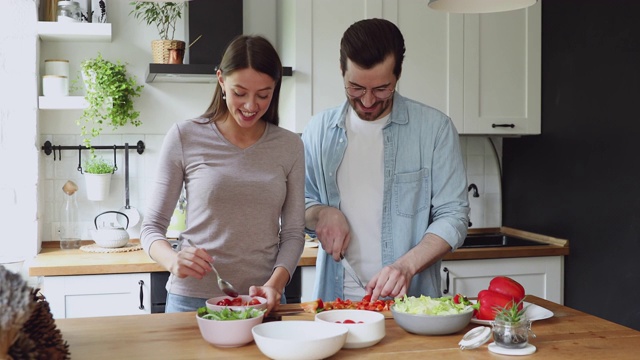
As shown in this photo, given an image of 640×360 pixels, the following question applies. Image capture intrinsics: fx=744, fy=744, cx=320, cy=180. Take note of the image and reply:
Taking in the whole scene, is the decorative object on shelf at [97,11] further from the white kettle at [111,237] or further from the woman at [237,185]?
the woman at [237,185]

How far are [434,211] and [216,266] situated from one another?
0.70 m

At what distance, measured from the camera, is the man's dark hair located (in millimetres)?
2158

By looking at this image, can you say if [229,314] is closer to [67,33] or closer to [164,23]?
[67,33]

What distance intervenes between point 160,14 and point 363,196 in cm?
186

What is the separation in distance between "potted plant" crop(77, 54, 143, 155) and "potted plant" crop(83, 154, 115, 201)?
0.29ft

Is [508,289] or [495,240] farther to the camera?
[495,240]

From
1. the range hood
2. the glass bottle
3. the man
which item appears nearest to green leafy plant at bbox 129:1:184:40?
the range hood

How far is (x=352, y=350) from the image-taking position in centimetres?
168

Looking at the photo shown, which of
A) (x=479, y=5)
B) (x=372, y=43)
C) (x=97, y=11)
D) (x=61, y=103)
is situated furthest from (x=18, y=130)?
(x=479, y=5)

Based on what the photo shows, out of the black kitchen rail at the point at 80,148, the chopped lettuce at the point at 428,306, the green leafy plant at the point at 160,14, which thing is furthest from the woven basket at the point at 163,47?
the chopped lettuce at the point at 428,306

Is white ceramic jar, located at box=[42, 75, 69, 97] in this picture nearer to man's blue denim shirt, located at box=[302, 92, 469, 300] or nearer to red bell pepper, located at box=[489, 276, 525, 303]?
man's blue denim shirt, located at box=[302, 92, 469, 300]

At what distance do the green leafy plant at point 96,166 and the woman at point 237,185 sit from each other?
1.62 metres

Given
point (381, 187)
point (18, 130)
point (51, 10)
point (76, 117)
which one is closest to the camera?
point (381, 187)

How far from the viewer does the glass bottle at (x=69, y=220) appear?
3.59 metres
